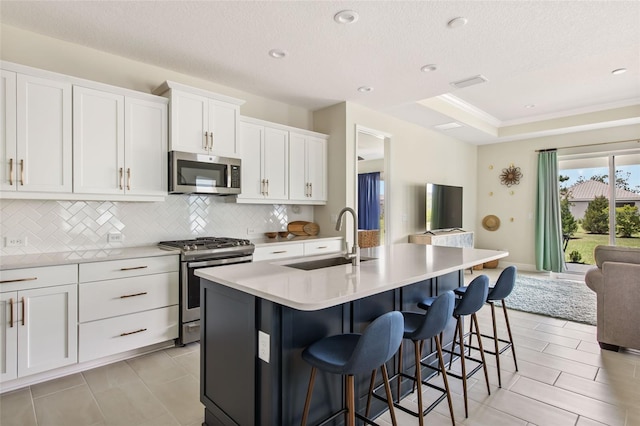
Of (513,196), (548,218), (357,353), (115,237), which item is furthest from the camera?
(513,196)

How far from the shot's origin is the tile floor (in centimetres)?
208

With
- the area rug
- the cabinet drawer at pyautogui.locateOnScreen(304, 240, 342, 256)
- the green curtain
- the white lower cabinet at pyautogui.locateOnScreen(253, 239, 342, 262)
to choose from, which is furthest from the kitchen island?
the green curtain

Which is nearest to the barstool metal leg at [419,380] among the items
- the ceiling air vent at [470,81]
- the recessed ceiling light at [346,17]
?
the recessed ceiling light at [346,17]

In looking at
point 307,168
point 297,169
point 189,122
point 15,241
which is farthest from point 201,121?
point 15,241

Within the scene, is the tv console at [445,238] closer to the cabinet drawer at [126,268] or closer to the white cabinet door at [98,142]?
the cabinet drawer at [126,268]

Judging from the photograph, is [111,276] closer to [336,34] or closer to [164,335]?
[164,335]

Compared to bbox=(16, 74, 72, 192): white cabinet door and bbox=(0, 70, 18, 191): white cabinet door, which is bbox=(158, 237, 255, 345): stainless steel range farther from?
bbox=(0, 70, 18, 191): white cabinet door

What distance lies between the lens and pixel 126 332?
2809 mm

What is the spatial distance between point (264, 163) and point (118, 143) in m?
1.56

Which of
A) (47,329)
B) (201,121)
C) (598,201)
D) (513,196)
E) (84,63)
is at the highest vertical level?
(84,63)

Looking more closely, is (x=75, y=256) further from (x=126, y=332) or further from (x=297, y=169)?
(x=297, y=169)

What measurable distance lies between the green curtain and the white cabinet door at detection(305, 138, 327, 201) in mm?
4776

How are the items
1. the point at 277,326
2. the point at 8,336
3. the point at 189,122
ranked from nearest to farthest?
A: the point at 277,326
the point at 8,336
the point at 189,122

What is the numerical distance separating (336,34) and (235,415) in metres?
2.79
